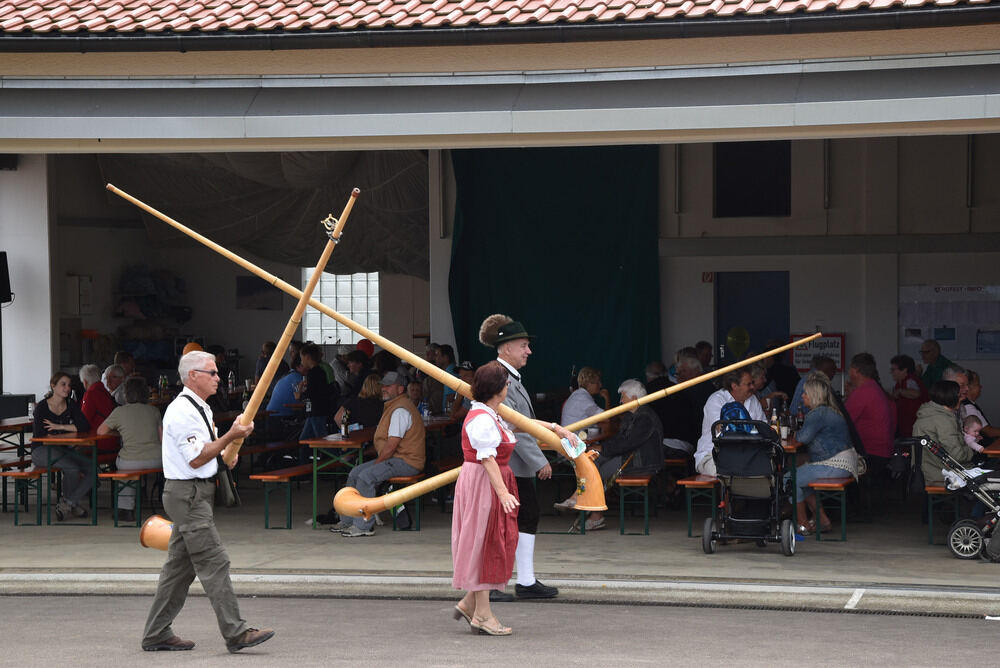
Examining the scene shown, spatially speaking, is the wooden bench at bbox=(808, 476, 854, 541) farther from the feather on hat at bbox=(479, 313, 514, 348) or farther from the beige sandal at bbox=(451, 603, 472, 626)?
the beige sandal at bbox=(451, 603, 472, 626)

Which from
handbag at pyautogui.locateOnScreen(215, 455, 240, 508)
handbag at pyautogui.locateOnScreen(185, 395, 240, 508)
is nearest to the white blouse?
handbag at pyautogui.locateOnScreen(185, 395, 240, 508)

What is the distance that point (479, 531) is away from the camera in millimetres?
7438

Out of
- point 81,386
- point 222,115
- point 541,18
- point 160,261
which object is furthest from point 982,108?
point 160,261

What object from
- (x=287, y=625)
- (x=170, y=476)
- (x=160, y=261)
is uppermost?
(x=160, y=261)

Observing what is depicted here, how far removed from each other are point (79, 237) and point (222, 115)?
32.9ft

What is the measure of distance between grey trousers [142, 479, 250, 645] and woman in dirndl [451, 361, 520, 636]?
126 centimetres

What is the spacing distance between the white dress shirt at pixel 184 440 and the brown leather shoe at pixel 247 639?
853 millimetres

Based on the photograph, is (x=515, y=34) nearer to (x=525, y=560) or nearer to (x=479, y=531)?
(x=525, y=560)

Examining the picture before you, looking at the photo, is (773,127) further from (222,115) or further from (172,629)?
(172,629)

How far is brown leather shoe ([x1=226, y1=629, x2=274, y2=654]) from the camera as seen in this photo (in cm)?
707

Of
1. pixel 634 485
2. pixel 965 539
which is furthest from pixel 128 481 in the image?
pixel 965 539

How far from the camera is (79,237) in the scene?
1991 centimetres

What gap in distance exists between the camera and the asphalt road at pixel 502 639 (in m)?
7.01

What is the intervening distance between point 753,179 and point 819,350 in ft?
7.32
